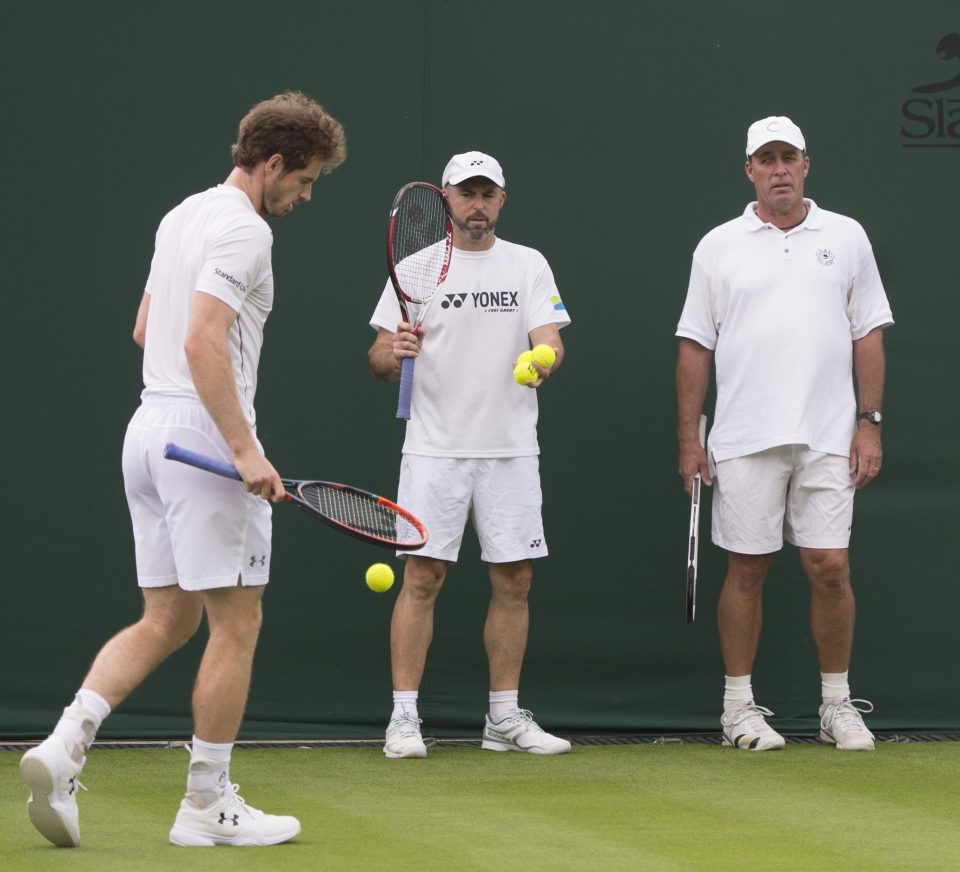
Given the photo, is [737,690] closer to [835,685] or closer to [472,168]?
[835,685]

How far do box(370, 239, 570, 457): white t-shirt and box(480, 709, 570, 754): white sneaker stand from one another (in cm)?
85

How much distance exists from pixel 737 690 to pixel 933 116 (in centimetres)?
213

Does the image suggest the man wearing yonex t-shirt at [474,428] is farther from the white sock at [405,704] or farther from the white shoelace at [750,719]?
the white shoelace at [750,719]

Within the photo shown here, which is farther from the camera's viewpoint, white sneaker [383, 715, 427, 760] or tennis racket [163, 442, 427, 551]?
white sneaker [383, 715, 427, 760]

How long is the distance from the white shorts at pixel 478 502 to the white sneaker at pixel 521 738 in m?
0.52

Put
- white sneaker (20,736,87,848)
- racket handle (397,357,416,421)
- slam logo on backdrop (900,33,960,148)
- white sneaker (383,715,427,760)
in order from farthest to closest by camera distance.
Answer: slam logo on backdrop (900,33,960,148), white sneaker (383,715,427,760), racket handle (397,357,416,421), white sneaker (20,736,87,848)

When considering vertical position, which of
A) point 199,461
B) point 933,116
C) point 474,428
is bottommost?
point 199,461

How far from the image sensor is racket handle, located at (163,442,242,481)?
3561 mm

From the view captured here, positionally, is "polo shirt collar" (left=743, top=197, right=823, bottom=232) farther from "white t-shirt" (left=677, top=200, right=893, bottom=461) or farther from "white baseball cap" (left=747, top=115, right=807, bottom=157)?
"white baseball cap" (left=747, top=115, right=807, bottom=157)

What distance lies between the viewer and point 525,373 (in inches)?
200

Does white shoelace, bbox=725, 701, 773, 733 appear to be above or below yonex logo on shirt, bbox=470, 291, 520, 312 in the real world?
below

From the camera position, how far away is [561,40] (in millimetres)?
5828

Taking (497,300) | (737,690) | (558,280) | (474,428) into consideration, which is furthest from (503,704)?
(558,280)

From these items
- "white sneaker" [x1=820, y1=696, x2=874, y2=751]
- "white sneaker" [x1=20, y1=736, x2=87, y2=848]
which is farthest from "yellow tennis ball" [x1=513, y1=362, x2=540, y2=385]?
"white sneaker" [x1=20, y1=736, x2=87, y2=848]
